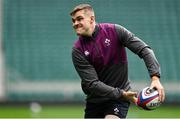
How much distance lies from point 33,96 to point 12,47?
1.93m

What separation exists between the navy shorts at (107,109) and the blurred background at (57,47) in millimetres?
7665

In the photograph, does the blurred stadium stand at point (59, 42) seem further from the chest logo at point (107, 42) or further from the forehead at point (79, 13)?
the forehead at point (79, 13)

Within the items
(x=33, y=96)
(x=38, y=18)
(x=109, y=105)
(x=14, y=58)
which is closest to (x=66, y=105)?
(x=33, y=96)

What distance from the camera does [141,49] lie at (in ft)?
20.9

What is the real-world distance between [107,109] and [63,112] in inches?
277

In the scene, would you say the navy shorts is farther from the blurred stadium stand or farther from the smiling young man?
the blurred stadium stand

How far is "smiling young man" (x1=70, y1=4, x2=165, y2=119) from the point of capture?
6312mm

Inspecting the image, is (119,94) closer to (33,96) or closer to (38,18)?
(33,96)

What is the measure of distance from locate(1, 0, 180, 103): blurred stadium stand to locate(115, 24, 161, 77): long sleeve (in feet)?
29.9

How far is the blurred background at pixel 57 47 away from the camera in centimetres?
1593

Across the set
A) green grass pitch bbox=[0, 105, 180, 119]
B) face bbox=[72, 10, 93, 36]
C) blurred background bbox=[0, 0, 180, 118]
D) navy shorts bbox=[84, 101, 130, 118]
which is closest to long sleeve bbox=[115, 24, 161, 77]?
face bbox=[72, 10, 93, 36]

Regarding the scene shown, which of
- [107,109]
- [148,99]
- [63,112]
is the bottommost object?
[63,112]

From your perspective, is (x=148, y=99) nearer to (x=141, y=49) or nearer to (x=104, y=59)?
(x=141, y=49)

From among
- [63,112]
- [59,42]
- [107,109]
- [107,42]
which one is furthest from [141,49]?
[59,42]
